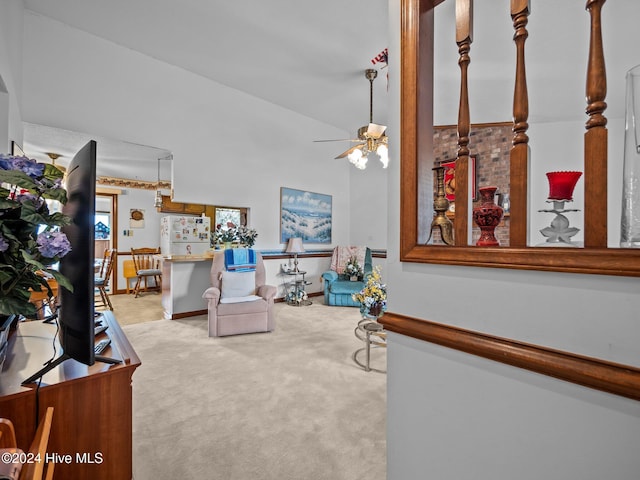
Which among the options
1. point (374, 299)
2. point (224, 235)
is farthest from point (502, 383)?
point (224, 235)

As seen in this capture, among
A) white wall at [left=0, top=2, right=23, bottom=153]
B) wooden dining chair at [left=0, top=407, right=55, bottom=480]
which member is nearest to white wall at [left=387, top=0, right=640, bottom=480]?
wooden dining chair at [left=0, top=407, right=55, bottom=480]

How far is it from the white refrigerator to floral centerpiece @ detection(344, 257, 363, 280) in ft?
8.10

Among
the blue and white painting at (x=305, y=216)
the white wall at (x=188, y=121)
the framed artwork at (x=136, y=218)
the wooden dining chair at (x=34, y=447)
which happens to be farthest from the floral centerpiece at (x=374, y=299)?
the framed artwork at (x=136, y=218)

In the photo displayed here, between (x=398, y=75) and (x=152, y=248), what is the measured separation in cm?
747

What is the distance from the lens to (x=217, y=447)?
1.67 meters

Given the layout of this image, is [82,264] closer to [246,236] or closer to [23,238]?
[23,238]

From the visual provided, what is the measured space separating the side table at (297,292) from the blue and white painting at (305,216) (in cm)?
69

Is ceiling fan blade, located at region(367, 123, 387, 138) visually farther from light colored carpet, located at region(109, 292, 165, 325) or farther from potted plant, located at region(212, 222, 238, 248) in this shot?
light colored carpet, located at region(109, 292, 165, 325)

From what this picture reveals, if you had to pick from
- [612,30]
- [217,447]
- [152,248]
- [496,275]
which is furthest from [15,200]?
[152,248]

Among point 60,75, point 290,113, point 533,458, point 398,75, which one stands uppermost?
point 290,113

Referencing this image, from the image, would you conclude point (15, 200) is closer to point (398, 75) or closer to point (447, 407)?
point (398, 75)

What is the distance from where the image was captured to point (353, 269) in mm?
5516

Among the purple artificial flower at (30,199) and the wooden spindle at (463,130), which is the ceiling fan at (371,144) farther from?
the purple artificial flower at (30,199)

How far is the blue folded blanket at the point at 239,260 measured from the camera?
3.92m
